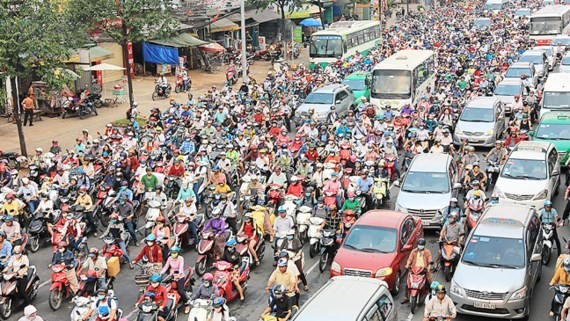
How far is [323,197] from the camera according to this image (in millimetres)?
19156

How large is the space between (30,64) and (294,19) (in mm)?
41331

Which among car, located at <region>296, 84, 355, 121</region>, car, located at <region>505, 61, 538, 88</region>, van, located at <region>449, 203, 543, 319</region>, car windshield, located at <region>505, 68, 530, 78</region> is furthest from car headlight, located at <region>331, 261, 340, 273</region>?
car windshield, located at <region>505, 68, 530, 78</region>

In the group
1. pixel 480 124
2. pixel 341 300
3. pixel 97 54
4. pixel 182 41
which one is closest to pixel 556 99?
pixel 480 124

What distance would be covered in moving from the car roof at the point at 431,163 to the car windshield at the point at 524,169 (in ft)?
4.99

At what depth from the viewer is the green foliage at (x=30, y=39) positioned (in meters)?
24.8

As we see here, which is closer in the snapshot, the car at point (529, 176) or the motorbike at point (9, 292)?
the motorbike at point (9, 292)

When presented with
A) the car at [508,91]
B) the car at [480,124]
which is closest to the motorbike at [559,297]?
the car at [480,124]

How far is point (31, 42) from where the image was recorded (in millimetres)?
24781

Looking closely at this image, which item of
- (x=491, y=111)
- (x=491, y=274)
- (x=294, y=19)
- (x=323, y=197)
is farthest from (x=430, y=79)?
(x=294, y=19)

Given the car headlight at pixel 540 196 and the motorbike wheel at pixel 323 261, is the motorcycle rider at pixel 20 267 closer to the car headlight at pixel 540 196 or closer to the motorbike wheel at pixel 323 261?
the motorbike wheel at pixel 323 261

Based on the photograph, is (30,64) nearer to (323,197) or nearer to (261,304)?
(323,197)

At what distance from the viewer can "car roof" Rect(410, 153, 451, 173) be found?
65.2 ft

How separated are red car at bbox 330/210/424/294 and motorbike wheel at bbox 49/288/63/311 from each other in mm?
5460

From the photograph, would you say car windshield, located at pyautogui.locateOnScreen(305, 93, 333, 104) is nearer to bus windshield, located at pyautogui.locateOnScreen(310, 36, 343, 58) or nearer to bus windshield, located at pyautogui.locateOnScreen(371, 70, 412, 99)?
bus windshield, located at pyautogui.locateOnScreen(371, 70, 412, 99)
